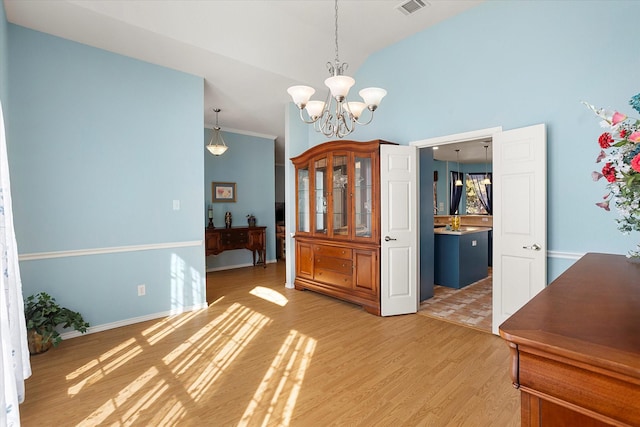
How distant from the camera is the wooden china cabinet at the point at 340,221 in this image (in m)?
3.89

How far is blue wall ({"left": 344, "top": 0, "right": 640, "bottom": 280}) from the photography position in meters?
2.67

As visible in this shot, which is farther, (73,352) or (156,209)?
(156,209)

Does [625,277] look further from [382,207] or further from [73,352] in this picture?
Answer: [73,352]

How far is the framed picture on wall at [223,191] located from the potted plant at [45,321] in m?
3.67

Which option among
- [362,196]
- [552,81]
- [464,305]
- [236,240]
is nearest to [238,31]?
[362,196]

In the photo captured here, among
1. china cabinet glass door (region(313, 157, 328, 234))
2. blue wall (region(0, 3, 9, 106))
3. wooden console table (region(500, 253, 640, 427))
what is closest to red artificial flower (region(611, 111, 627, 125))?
wooden console table (region(500, 253, 640, 427))

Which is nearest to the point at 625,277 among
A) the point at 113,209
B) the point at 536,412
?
the point at 536,412

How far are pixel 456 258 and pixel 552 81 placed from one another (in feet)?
9.13

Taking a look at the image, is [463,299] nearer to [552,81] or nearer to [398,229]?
[398,229]

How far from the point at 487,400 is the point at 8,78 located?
15.6ft

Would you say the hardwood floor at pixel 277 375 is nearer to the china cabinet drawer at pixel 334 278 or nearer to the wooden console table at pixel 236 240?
the china cabinet drawer at pixel 334 278

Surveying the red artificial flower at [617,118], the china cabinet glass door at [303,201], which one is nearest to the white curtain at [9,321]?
the red artificial flower at [617,118]

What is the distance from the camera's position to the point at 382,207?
379cm

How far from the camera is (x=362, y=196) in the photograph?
4.05 m
